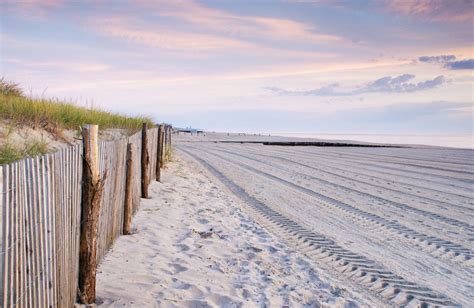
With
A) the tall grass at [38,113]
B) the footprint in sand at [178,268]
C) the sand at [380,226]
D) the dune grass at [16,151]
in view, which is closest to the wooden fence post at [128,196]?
the dune grass at [16,151]

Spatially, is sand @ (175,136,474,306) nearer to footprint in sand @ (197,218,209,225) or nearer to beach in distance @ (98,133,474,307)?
beach in distance @ (98,133,474,307)

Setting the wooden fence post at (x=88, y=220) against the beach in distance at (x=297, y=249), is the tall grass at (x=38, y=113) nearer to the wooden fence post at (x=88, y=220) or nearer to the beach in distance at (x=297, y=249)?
the beach in distance at (x=297, y=249)

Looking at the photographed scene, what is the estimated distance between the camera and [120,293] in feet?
17.1

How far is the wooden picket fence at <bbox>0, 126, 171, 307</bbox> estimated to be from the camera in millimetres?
2936

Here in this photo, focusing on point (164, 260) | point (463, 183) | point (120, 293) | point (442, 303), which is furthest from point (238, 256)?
point (463, 183)

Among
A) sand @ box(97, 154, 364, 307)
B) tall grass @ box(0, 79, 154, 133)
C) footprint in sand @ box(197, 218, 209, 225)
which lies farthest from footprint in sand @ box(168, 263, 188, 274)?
tall grass @ box(0, 79, 154, 133)

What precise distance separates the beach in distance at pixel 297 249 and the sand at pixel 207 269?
2 centimetres

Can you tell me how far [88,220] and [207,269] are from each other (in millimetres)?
2028

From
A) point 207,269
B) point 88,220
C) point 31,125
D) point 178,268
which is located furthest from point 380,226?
point 31,125

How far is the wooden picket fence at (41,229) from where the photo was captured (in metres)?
2.94

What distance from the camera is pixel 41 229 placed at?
3.53 metres

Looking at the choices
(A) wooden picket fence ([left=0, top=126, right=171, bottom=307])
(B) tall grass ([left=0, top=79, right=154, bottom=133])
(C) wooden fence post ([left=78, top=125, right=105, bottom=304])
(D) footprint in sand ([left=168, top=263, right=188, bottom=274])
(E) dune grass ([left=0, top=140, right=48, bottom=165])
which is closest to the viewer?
(A) wooden picket fence ([left=0, top=126, right=171, bottom=307])

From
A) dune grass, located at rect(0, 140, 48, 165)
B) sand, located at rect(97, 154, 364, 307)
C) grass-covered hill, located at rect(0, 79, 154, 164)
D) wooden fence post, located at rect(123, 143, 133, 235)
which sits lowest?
sand, located at rect(97, 154, 364, 307)

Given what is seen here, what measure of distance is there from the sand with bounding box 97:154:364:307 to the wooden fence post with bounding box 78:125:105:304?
0.80 ft
